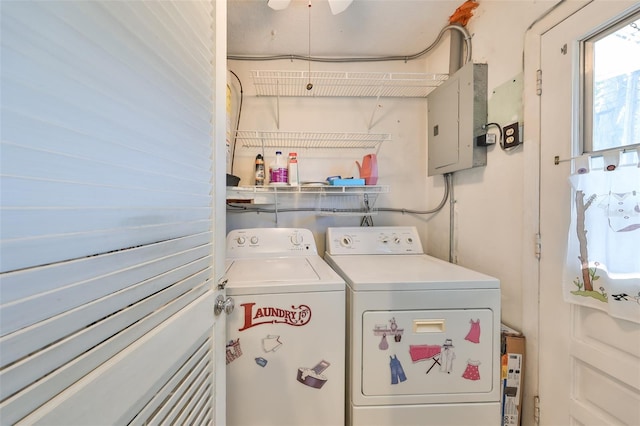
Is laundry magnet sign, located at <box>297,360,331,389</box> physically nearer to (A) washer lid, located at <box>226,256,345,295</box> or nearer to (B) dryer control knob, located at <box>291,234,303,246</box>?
(A) washer lid, located at <box>226,256,345,295</box>

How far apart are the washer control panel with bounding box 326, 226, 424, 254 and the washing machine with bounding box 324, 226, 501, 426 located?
703 millimetres

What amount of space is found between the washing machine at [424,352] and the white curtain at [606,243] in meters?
0.31

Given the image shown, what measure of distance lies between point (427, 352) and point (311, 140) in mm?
1680

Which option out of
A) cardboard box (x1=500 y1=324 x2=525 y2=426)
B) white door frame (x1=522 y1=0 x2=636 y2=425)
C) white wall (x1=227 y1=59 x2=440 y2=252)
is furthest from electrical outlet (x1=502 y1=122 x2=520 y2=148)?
cardboard box (x1=500 y1=324 x2=525 y2=426)

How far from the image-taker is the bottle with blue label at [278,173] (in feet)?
6.05

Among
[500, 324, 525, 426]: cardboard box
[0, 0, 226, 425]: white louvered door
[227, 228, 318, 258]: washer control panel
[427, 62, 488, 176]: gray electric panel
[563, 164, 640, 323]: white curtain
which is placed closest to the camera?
[0, 0, 226, 425]: white louvered door

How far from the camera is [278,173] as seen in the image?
1.84 m

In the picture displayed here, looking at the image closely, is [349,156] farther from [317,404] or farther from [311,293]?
[317,404]

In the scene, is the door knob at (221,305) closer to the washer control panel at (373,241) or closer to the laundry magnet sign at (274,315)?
the laundry magnet sign at (274,315)

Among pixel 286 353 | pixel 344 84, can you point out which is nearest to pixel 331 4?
pixel 344 84

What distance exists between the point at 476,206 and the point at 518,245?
388mm

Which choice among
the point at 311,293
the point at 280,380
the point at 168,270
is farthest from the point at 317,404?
the point at 168,270

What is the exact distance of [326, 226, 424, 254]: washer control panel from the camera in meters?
1.90

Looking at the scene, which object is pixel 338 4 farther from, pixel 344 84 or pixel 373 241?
pixel 373 241
